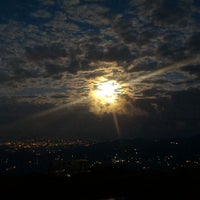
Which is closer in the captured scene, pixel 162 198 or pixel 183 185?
pixel 162 198

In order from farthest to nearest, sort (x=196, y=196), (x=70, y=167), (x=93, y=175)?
1. (x=70, y=167)
2. (x=93, y=175)
3. (x=196, y=196)

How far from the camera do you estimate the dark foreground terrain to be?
44.9 meters

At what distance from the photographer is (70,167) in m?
102

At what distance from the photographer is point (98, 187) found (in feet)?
186

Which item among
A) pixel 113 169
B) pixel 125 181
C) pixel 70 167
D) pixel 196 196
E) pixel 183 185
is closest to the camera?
pixel 196 196

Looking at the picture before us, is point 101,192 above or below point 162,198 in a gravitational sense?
above

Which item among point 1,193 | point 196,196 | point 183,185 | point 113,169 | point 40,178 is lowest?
point 196,196

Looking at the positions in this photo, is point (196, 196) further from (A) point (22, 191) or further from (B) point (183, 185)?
(A) point (22, 191)

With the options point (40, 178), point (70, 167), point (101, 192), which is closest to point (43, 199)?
point (101, 192)

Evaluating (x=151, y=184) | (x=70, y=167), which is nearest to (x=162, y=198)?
(x=151, y=184)

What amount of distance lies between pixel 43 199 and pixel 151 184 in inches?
684

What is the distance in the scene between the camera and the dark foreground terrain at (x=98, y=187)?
4491 centimetres

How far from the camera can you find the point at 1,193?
52094 mm

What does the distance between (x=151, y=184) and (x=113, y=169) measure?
92.5 feet
